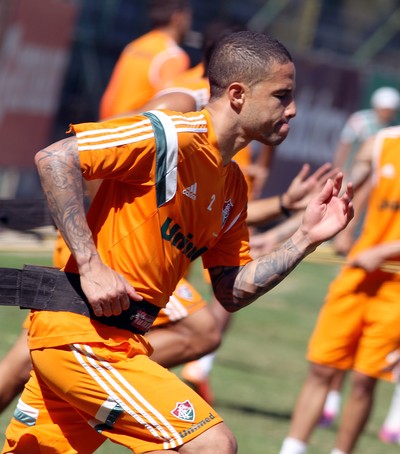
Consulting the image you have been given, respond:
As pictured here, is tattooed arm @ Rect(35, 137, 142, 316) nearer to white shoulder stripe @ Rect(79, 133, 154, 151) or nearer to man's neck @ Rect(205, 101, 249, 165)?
white shoulder stripe @ Rect(79, 133, 154, 151)

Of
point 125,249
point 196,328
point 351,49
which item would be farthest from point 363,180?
point 351,49

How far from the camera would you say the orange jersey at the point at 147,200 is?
409 centimetres

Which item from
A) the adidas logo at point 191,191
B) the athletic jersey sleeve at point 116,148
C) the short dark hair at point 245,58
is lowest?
the adidas logo at point 191,191

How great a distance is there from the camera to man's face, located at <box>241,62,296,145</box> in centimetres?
439

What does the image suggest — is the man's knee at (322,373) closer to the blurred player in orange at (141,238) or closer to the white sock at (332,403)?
the white sock at (332,403)

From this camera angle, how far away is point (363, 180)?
6.93 m

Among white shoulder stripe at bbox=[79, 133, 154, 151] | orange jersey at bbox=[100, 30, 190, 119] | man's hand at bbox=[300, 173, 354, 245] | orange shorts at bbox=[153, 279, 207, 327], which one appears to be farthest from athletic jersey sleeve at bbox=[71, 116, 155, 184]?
orange jersey at bbox=[100, 30, 190, 119]

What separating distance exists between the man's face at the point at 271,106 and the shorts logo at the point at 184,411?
1.06 metres

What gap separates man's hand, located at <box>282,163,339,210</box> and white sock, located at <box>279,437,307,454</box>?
1.38 m

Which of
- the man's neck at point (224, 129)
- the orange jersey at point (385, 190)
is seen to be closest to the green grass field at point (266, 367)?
the orange jersey at point (385, 190)

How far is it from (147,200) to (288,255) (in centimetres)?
72

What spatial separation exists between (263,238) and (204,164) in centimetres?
251

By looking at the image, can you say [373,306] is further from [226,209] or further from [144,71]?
[144,71]

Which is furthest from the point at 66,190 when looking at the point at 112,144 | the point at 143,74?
the point at 143,74
